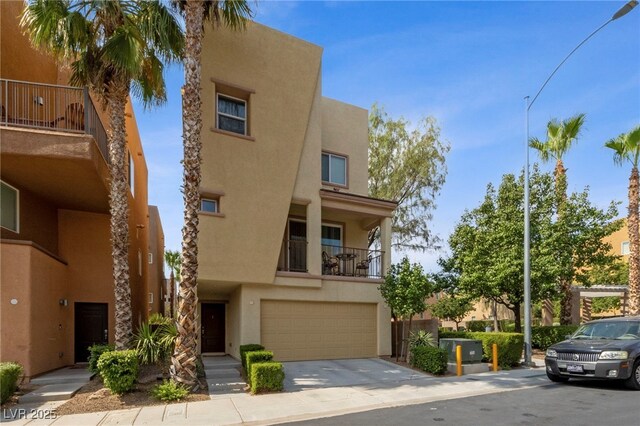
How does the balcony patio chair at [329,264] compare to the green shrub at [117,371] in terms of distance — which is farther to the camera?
the balcony patio chair at [329,264]

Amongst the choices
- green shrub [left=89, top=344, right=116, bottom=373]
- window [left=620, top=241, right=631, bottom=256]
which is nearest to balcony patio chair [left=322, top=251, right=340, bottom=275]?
green shrub [left=89, top=344, right=116, bottom=373]

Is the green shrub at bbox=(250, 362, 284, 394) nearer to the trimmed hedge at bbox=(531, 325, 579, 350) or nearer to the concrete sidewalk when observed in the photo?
the concrete sidewalk

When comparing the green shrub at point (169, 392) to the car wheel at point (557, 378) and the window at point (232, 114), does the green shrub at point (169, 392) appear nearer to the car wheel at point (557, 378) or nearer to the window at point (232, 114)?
the window at point (232, 114)

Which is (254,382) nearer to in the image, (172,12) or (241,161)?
(241,161)

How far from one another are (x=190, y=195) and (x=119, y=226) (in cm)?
255

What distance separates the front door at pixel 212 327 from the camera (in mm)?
17172

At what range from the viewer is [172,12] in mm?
12211

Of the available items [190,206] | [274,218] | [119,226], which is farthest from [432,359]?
[119,226]

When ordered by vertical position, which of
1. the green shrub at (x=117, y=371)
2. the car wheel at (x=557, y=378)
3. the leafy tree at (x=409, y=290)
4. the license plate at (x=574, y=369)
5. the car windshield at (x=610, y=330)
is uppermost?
the leafy tree at (x=409, y=290)

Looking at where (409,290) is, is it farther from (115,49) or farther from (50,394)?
(115,49)

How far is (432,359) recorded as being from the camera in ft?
43.7

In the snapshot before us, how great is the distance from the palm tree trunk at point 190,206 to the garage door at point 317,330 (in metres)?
4.63

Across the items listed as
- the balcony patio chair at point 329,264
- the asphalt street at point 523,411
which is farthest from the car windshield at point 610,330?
the balcony patio chair at point 329,264

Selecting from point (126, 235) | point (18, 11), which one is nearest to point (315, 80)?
point (126, 235)
